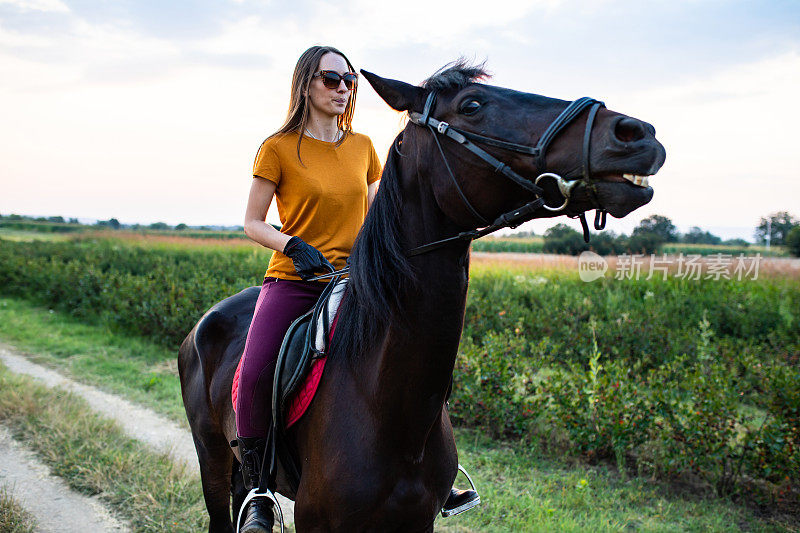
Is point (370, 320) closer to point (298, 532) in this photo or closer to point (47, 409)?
point (298, 532)

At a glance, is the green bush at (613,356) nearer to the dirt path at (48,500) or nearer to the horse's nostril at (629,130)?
the dirt path at (48,500)

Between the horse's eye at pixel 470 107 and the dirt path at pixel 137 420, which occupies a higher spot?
the horse's eye at pixel 470 107

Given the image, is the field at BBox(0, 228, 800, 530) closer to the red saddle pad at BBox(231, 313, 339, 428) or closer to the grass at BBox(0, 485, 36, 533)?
the grass at BBox(0, 485, 36, 533)

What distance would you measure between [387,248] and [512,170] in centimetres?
50

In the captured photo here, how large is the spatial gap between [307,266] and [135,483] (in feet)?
10.2

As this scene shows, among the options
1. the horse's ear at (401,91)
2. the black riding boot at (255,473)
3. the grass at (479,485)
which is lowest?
the grass at (479,485)

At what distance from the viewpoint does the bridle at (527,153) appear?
1424 millimetres

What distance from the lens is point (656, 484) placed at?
427 cm

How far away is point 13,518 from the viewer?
3.48 meters

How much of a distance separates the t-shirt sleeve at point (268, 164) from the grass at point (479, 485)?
8.93ft

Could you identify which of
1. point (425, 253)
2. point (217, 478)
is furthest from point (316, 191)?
point (217, 478)

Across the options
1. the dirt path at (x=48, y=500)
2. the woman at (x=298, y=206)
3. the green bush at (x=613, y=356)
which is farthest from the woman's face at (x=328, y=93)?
the green bush at (x=613, y=356)

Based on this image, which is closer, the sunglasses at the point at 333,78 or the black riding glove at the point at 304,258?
the black riding glove at the point at 304,258

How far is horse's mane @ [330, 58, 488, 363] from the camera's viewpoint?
177 cm
